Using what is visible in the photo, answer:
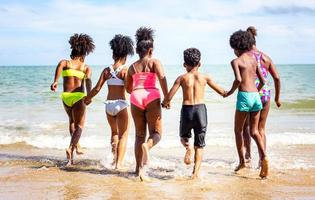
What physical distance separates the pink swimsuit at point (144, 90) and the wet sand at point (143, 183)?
1.06 metres

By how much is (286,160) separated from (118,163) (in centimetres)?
293

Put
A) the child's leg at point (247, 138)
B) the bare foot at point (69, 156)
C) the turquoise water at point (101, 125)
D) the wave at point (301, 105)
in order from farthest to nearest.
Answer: the wave at point (301, 105), the turquoise water at point (101, 125), the bare foot at point (69, 156), the child's leg at point (247, 138)

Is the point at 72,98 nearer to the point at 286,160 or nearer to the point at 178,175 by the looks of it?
the point at 178,175

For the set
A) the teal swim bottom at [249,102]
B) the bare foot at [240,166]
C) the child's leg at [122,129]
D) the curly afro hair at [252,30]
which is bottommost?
the bare foot at [240,166]

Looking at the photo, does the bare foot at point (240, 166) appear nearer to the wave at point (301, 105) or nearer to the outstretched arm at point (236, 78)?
the outstretched arm at point (236, 78)

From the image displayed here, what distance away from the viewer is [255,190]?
17.7 ft

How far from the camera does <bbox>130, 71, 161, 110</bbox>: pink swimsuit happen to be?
5891 millimetres

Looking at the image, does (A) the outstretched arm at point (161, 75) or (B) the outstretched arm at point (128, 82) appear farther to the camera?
(B) the outstretched arm at point (128, 82)

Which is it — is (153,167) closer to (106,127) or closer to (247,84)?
(247,84)

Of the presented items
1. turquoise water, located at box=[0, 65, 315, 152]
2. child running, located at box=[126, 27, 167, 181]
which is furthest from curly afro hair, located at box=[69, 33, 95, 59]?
turquoise water, located at box=[0, 65, 315, 152]

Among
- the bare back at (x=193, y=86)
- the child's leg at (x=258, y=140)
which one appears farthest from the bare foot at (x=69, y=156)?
the child's leg at (x=258, y=140)

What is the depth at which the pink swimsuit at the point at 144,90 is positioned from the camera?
19.3 ft

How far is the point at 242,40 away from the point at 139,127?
188cm

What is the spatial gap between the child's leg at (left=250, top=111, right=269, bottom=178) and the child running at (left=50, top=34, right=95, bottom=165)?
8.51 ft
